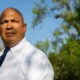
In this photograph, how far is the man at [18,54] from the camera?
216 centimetres

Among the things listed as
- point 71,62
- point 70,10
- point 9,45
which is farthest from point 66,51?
point 9,45

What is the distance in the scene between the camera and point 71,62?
→ 34844mm

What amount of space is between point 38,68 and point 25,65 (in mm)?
127

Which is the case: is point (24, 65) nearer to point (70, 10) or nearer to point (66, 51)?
point (70, 10)

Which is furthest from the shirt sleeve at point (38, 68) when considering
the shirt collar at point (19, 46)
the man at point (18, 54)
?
the shirt collar at point (19, 46)

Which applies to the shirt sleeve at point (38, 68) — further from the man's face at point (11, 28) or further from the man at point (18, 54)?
the man's face at point (11, 28)

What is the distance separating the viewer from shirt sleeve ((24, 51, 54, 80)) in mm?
2127

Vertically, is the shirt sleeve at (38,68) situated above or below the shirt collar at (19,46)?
below

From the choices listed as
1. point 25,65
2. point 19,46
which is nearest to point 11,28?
point 19,46

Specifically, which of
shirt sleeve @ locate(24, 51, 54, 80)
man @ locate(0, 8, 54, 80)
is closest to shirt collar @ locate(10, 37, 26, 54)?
man @ locate(0, 8, 54, 80)

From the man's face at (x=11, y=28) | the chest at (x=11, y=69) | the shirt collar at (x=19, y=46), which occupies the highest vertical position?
the man's face at (x=11, y=28)

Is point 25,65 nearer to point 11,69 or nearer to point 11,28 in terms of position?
point 11,69

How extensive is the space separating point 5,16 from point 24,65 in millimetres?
379

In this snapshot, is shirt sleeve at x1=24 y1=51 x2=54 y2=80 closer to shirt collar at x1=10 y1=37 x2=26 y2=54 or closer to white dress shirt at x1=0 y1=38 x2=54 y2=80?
white dress shirt at x1=0 y1=38 x2=54 y2=80
